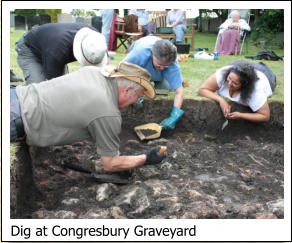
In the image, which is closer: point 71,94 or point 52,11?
point 71,94

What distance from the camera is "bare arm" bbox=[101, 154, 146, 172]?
2527 millimetres

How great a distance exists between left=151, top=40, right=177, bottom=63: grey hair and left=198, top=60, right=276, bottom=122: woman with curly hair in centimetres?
86

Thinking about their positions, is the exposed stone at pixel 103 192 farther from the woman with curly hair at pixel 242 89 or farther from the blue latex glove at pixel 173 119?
the woman with curly hair at pixel 242 89

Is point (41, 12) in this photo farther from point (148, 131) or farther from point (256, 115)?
point (256, 115)

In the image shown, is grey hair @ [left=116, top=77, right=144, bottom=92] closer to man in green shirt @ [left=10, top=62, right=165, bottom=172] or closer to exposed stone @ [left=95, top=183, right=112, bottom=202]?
man in green shirt @ [left=10, top=62, right=165, bottom=172]

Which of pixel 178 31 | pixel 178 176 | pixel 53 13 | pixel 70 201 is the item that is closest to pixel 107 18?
pixel 178 31

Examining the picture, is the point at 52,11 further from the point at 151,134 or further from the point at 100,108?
the point at 100,108

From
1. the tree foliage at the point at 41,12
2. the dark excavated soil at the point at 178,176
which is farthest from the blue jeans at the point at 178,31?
the tree foliage at the point at 41,12

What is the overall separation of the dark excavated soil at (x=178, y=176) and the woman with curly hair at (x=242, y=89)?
19 cm

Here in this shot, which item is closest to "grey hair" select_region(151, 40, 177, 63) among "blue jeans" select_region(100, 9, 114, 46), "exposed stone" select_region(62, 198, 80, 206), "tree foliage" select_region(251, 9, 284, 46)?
"exposed stone" select_region(62, 198, 80, 206)

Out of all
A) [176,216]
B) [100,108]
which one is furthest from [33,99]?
[176,216]

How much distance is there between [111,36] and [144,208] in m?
7.10

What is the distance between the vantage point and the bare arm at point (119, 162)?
2527 mm

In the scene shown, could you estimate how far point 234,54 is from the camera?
9.35m
